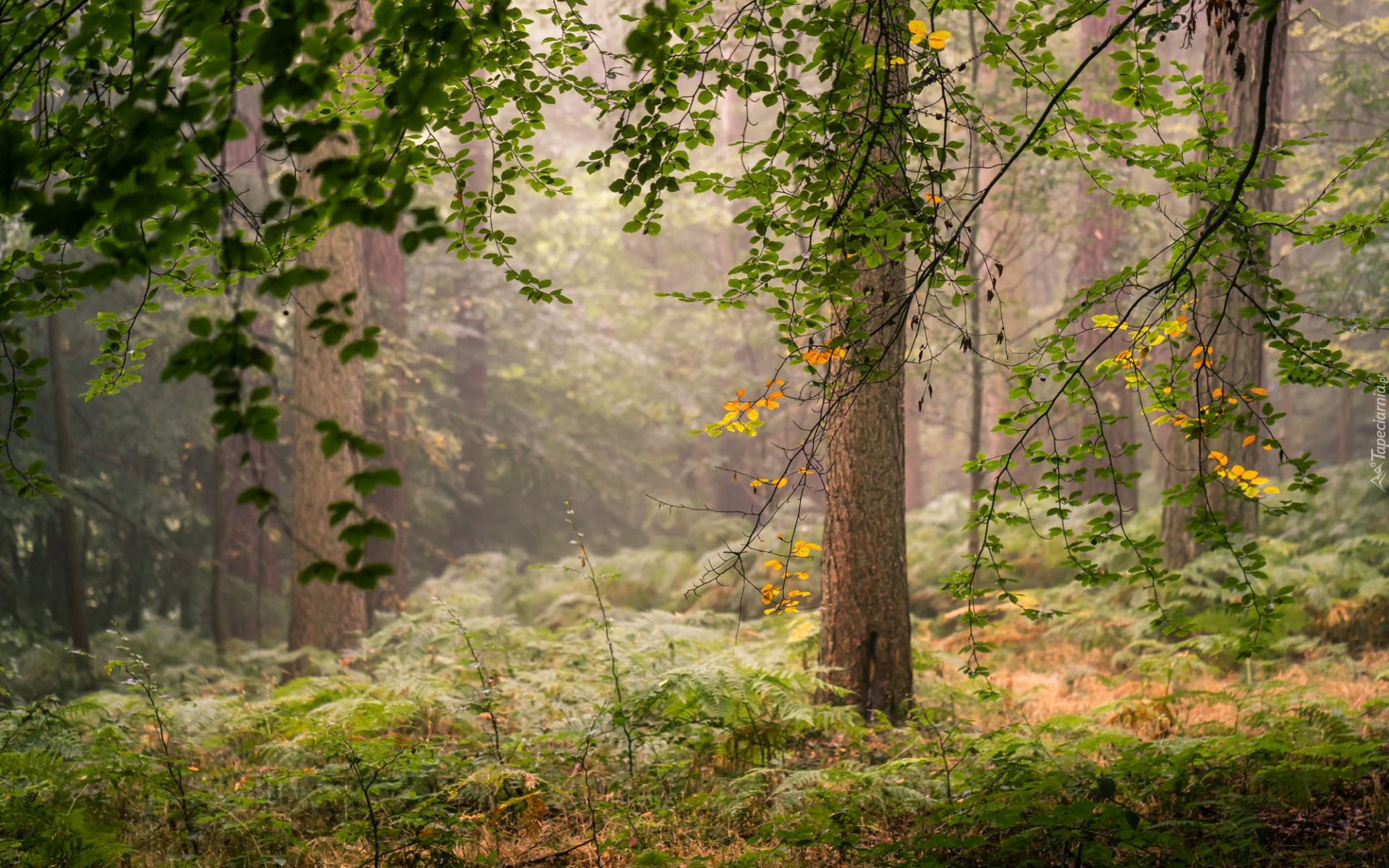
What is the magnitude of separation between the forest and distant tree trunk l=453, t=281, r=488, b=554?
3.26m

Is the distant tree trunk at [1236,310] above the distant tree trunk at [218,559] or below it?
above

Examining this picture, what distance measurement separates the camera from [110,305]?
970 cm

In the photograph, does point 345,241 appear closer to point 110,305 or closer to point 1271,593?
point 110,305

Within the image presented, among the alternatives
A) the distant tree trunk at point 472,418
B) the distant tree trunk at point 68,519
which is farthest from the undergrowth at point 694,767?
the distant tree trunk at point 472,418

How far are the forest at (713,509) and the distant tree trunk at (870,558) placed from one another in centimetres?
3

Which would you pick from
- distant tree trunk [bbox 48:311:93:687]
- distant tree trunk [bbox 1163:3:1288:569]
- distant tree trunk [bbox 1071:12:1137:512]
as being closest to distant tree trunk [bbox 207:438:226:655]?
distant tree trunk [bbox 48:311:93:687]

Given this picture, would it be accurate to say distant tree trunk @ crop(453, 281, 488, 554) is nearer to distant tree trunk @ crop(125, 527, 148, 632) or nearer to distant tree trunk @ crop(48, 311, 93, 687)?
distant tree trunk @ crop(125, 527, 148, 632)

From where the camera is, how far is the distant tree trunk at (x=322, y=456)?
729cm

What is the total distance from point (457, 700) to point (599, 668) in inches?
36.9

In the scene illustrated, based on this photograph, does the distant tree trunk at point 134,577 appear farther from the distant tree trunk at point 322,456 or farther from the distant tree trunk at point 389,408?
the distant tree trunk at point 322,456

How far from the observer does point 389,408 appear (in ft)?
33.9

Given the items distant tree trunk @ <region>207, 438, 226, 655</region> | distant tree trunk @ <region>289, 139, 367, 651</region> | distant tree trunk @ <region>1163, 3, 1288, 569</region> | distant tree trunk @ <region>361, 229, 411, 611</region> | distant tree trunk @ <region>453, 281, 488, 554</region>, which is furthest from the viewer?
distant tree trunk @ <region>453, 281, 488, 554</region>

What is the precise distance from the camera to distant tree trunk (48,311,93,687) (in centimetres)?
811

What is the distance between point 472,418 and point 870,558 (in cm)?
1124
